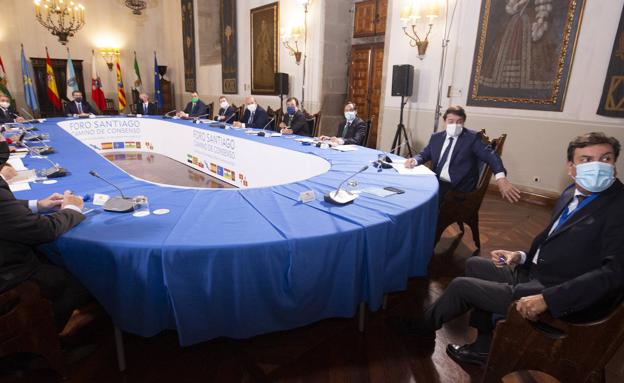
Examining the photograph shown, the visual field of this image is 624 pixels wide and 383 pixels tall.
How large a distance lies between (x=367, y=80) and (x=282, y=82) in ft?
5.60

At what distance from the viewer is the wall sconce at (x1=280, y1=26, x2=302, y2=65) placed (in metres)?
6.75

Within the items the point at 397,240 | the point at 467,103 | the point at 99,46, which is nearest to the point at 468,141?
the point at 397,240

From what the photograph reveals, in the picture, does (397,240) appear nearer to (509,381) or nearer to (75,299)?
(509,381)

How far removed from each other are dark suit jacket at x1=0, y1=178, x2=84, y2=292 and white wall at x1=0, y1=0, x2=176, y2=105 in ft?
32.1

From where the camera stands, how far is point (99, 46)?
9.80 m

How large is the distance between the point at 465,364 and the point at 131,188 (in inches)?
79.8

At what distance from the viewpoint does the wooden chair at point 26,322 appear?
120cm

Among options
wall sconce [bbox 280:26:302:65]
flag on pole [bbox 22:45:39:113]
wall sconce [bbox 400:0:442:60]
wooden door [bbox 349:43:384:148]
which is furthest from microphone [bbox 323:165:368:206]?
flag on pole [bbox 22:45:39:113]

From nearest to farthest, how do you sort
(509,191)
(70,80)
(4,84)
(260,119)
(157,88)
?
(509,191), (260,119), (4,84), (70,80), (157,88)

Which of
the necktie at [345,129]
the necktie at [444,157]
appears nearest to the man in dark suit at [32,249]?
the necktie at [444,157]

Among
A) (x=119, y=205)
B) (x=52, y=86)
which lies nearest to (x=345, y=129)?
(x=119, y=205)

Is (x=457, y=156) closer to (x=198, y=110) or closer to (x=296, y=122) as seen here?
(x=296, y=122)

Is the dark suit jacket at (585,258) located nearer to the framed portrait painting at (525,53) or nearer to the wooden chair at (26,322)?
the wooden chair at (26,322)

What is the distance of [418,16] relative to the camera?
4.75 m
